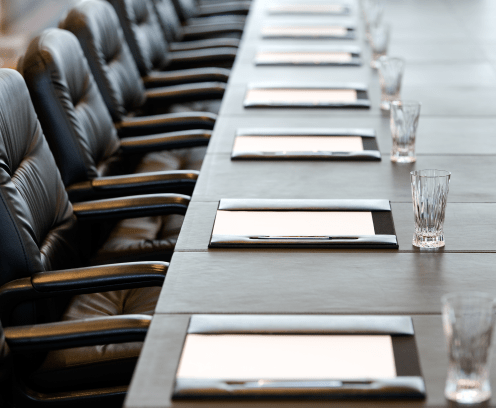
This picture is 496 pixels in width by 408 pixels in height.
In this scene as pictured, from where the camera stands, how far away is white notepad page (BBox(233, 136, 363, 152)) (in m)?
2.11

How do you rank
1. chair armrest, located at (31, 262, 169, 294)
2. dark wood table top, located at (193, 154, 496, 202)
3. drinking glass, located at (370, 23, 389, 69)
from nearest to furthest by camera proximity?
chair armrest, located at (31, 262, 169, 294), dark wood table top, located at (193, 154, 496, 202), drinking glass, located at (370, 23, 389, 69)

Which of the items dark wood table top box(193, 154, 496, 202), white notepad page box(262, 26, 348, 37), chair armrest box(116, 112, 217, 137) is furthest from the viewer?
white notepad page box(262, 26, 348, 37)

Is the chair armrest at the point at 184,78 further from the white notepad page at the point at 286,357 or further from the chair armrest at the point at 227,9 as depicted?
the white notepad page at the point at 286,357

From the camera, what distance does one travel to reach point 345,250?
1.48 meters

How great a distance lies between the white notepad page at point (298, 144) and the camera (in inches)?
82.9

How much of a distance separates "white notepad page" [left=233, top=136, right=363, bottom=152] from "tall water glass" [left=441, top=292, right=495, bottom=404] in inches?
45.9

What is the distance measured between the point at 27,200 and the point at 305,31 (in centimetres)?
244

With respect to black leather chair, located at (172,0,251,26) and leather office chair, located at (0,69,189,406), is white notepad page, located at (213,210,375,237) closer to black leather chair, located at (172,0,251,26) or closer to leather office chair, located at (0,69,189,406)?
leather office chair, located at (0,69,189,406)

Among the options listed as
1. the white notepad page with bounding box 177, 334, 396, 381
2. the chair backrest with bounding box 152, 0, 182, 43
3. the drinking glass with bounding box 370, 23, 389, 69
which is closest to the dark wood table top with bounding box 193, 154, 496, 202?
the white notepad page with bounding box 177, 334, 396, 381

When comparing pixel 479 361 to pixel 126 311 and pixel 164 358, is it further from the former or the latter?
pixel 126 311

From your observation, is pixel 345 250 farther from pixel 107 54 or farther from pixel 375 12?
pixel 375 12

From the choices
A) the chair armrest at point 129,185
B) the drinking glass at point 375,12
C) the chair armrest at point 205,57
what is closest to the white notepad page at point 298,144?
the chair armrest at point 129,185

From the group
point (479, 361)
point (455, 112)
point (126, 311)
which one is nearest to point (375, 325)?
point (479, 361)

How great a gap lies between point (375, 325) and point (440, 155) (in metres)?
1.01
